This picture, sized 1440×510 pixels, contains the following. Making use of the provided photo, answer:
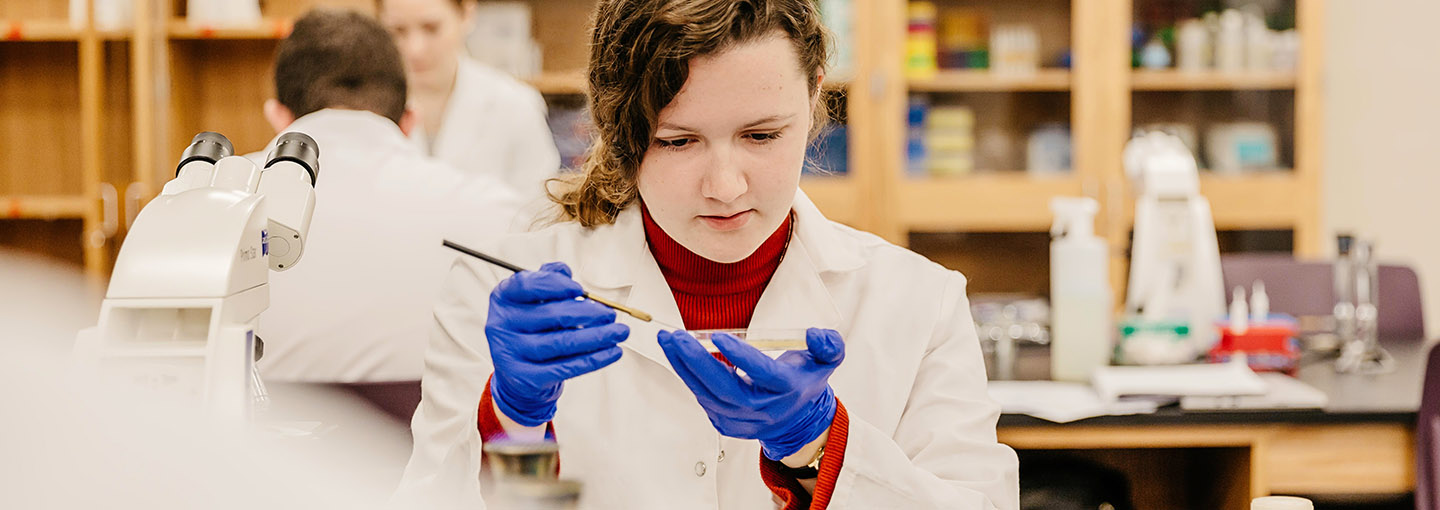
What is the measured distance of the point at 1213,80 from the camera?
3.82 meters

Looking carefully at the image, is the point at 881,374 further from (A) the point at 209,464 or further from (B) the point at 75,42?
(B) the point at 75,42

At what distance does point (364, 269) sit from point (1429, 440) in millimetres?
1556

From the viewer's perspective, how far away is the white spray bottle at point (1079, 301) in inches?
81.2

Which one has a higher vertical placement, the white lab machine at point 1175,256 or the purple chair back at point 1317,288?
the white lab machine at point 1175,256

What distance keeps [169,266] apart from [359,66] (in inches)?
52.6

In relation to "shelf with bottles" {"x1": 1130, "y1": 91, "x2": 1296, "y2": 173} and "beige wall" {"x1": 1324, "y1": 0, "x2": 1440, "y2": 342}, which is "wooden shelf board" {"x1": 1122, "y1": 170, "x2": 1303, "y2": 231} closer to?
"shelf with bottles" {"x1": 1130, "y1": 91, "x2": 1296, "y2": 173}

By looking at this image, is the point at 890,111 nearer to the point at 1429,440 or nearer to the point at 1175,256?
the point at 1175,256

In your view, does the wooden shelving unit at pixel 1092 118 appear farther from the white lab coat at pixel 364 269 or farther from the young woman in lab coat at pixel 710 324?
the young woman in lab coat at pixel 710 324

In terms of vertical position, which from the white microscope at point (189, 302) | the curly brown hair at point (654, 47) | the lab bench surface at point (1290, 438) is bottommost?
the lab bench surface at point (1290, 438)

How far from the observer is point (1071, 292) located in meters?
2.11

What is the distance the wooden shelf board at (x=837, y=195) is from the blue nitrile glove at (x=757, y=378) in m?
2.77

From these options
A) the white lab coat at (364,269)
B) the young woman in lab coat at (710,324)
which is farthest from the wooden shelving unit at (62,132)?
the young woman in lab coat at (710,324)

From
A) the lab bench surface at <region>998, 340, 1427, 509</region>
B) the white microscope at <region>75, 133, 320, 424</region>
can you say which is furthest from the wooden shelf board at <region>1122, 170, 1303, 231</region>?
the white microscope at <region>75, 133, 320, 424</region>

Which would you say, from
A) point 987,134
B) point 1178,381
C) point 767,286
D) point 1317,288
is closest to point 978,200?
point 987,134
